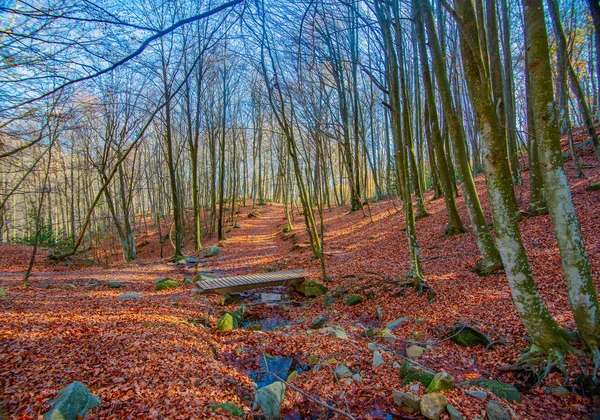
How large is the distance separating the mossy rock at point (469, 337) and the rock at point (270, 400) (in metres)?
2.43

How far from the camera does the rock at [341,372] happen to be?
3639 millimetres

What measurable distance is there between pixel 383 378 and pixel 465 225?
22.9ft

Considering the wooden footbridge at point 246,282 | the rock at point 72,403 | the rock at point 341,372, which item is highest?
the rock at point 72,403

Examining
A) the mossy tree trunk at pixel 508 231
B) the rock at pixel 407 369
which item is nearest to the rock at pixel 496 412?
the rock at pixel 407 369

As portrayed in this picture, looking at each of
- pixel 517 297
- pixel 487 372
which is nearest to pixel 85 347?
pixel 487 372

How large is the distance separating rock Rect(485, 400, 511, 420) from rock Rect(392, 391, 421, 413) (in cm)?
58

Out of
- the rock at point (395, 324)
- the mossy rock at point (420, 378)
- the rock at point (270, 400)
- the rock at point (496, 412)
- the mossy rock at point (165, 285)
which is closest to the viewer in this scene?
the rock at point (496, 412)

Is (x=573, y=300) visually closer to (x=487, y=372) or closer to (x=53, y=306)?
(x=487, y=372)

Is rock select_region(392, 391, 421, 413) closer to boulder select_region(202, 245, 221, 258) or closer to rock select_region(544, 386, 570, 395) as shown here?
rock select_region(544, 386, 570, 395)

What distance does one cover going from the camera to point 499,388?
306 cm

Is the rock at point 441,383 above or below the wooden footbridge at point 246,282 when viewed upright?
below

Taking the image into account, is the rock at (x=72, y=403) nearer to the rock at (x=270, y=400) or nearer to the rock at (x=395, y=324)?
the rock at (x=270, y=400)

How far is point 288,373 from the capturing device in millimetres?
3969

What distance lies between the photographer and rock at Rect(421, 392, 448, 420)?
281cm
